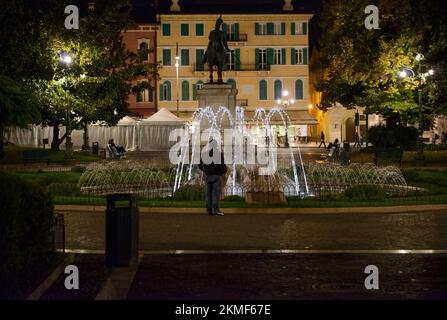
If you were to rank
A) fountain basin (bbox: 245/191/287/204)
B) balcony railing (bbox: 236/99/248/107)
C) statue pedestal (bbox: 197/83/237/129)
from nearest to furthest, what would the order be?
fountain basin (bbox: 245/191/287/204)
statue pedestal (bbox: 197/83/237/129)
balcony railing (bbox: 236/99/248/107)

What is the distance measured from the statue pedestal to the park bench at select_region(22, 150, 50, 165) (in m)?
11.6

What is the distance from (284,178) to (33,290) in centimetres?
1797

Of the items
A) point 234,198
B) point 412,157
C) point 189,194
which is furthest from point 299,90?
point 234,198

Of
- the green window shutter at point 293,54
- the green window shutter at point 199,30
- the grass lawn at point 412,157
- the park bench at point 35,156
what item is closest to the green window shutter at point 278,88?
the green window shutter at point 293,54

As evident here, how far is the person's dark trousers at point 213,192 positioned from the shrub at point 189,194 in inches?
114

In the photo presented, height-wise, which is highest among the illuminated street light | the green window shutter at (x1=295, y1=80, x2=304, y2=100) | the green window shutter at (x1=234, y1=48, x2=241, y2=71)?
the green window shutter at (x1=234, y1=48, x2=241, y2=71)

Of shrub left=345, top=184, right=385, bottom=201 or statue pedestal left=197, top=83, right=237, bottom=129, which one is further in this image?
statue pedestal left=197, top=83, right=237, bottom=129

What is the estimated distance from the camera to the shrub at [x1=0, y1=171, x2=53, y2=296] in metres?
8.29

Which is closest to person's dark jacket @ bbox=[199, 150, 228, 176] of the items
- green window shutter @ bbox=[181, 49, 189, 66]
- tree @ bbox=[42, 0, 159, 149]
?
tree @ bbox=[42, 0, 159, 149]

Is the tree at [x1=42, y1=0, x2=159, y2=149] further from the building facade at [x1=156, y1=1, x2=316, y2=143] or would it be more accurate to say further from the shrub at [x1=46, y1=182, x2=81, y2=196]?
the building facade at [x1=156, y1=1, x2=316, y2=143]

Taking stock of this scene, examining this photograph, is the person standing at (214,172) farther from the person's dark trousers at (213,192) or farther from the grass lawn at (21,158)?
the grass lawn at (21,158)

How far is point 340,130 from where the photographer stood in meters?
86.8

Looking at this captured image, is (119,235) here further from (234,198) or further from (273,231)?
(234,198)
